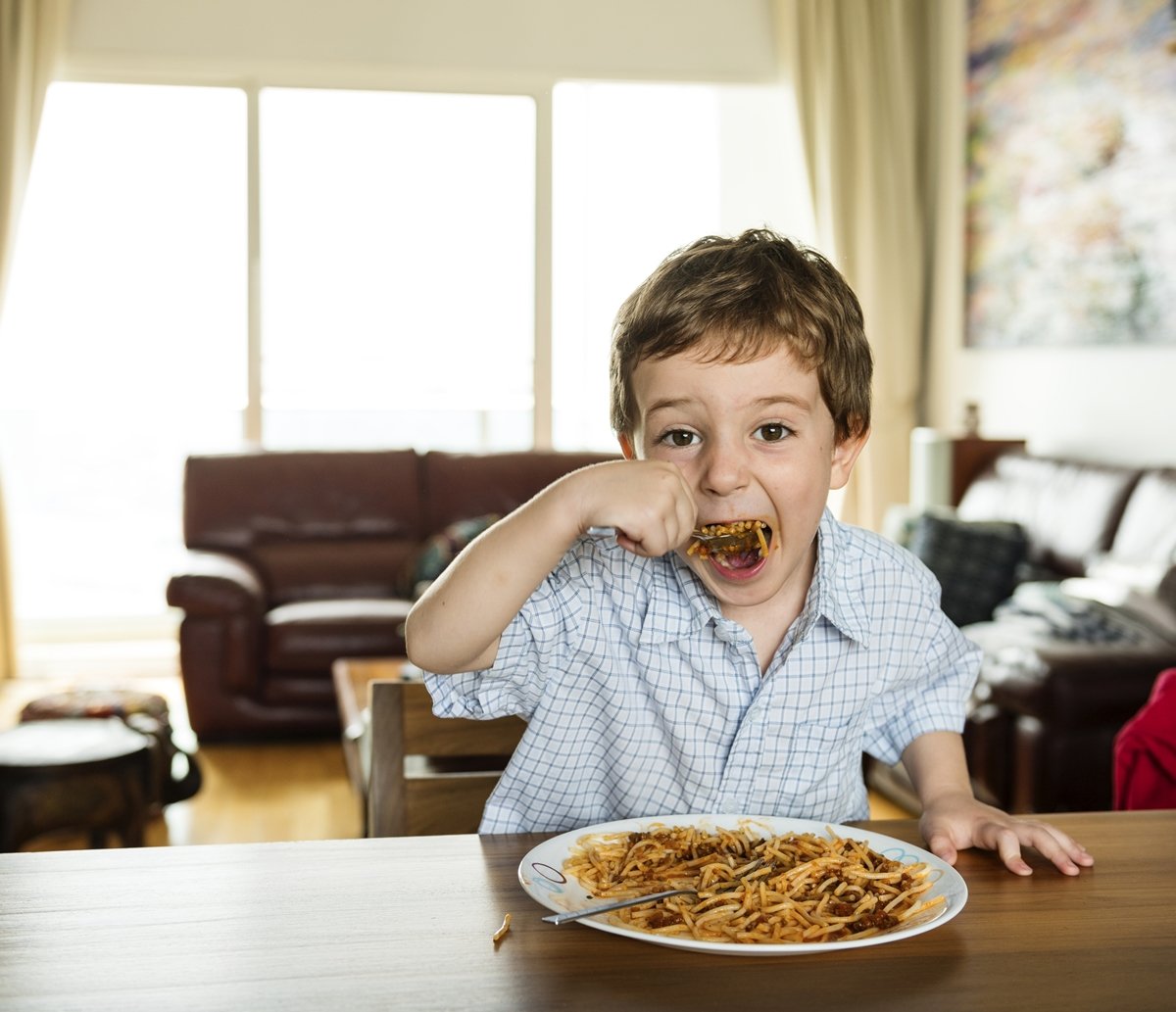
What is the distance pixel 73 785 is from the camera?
9.09ft

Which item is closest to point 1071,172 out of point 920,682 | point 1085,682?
point 1085,682

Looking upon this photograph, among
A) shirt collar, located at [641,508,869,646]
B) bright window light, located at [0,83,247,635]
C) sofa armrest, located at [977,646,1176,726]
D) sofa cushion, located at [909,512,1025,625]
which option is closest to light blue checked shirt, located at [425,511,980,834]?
shirt collar, located at [641,508,869,646]

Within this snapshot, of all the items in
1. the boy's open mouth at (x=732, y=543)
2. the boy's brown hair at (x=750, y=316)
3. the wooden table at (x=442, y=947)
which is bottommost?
the wooden table at (x=442, y=947)

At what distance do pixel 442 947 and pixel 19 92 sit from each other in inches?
222

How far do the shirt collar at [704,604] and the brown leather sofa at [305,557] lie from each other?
3278 mm

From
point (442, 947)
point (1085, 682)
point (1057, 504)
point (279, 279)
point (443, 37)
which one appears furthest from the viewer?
point (279, 279)

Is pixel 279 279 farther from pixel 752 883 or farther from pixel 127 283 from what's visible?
pixel 752 883

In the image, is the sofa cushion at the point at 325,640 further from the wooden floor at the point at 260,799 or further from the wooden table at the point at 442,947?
the wooden table at the point at 442,947

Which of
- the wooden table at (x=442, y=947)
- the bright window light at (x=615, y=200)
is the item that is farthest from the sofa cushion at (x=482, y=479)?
the wooden table at (x=442, y=947)

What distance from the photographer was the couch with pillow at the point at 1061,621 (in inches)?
117

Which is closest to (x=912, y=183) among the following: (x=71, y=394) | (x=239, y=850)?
(x=71, y=394)

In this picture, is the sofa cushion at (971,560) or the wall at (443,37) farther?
the wall at (443,37)

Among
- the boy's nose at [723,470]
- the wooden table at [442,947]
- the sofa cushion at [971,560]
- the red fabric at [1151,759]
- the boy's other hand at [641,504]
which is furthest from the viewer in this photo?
the sofa cushion at [971,560]

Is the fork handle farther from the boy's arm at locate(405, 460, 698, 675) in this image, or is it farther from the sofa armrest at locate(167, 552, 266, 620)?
the sofa armrest at locate(167, 552, 266, 620)
